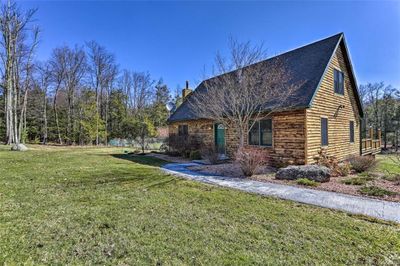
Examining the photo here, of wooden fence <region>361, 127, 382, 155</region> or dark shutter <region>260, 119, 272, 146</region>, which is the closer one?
dark shutter <region>260, 119, 272, 146</region>

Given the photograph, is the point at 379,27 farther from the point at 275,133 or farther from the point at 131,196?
the point at 131,196

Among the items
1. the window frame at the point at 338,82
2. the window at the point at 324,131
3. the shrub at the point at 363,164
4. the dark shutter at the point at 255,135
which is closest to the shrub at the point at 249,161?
the dark shutter at the point at 255,135

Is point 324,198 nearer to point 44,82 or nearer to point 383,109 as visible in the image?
point 44,82

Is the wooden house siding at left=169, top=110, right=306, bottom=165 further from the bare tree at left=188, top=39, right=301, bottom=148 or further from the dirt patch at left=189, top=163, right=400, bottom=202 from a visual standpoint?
the dirt patch at left=189, top=163, right=400, bottom=202

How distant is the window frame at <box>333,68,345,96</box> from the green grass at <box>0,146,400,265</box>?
31.1 ft

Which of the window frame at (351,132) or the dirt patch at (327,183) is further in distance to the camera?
the window frame at (351,132)

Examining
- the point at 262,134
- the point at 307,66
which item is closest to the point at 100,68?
the point at 262,134

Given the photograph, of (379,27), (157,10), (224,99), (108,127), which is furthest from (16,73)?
(379,27)

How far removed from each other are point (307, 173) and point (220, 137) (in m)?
6.47

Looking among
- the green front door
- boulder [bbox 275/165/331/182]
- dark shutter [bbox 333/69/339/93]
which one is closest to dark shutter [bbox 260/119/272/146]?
the green front door

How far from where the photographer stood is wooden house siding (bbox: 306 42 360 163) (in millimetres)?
9883

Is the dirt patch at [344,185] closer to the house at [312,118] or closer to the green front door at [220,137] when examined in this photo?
the house at [312,118]

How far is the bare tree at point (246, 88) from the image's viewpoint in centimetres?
957

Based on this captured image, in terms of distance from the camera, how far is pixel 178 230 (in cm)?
356
